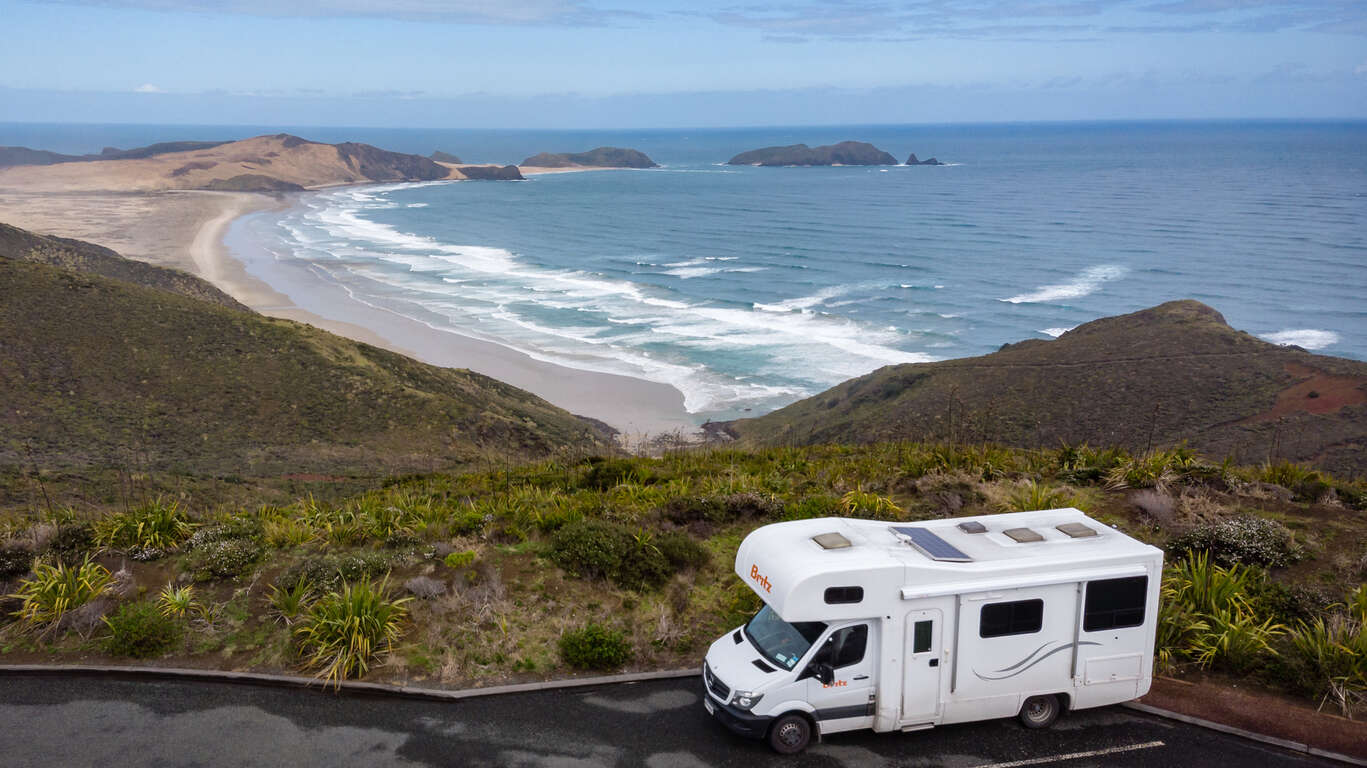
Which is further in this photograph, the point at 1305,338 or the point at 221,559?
the point at 1305,338

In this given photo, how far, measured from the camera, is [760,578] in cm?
966

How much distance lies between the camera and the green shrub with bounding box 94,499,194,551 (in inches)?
540

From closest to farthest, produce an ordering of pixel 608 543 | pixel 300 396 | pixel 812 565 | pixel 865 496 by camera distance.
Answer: pixel 812 565
pixel 608 543
pixel 865 496
pixel 300 396

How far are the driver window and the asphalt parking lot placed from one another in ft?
3.53

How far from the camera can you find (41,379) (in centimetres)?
3000

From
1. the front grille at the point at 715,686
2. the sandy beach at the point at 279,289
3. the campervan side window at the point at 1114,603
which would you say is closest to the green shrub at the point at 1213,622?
the campervan side window at the point at 1114,603

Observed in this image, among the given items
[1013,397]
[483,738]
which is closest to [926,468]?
[483,738]

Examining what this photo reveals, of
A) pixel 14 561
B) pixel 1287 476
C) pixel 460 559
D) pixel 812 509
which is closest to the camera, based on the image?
pixel 14 561

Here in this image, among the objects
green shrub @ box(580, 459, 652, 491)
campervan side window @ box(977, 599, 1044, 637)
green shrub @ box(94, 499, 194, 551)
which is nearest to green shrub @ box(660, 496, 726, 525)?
green shrub @ box(580, 459, 652, 491)

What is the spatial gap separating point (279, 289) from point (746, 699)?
222ft

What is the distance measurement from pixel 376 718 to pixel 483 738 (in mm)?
1356

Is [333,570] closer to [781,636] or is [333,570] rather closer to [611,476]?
[611,476]

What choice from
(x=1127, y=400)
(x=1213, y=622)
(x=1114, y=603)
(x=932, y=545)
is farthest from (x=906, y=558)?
(x=1127, y=400)

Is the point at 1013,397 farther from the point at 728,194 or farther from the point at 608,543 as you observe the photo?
the point at 728,194
